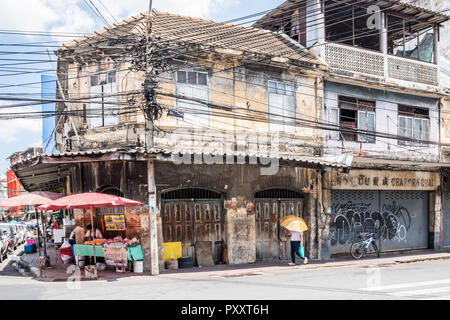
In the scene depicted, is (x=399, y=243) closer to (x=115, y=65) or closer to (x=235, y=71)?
(x=235, y=71)

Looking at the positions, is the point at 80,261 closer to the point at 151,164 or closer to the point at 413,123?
the point at 151,164

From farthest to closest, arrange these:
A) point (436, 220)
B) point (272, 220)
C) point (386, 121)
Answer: point (436, 220), point (386, 121), point (272, 220)

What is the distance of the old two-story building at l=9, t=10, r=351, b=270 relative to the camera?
13430 millimetres

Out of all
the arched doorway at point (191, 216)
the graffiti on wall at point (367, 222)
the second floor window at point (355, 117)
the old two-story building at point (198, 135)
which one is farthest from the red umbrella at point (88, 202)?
the second floor window at point (355, 117)

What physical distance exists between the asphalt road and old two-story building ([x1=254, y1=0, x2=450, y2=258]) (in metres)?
4.55

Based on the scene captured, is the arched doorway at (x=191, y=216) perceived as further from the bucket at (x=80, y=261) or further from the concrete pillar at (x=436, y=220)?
the concrete pillar at (x=436, y=220)

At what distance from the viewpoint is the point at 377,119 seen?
17.8 metres

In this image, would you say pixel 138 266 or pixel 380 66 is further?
pixel 380 66

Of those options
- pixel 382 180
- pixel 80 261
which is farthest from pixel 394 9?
pixel 80 261

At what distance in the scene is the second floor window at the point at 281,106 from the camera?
15.7m

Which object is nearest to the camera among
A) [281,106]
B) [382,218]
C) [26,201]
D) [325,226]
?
[26,201]

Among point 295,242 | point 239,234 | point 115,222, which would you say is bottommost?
point 295,242

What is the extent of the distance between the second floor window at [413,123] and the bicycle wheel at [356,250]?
16.5 feet

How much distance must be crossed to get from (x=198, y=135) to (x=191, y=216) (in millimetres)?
2726
